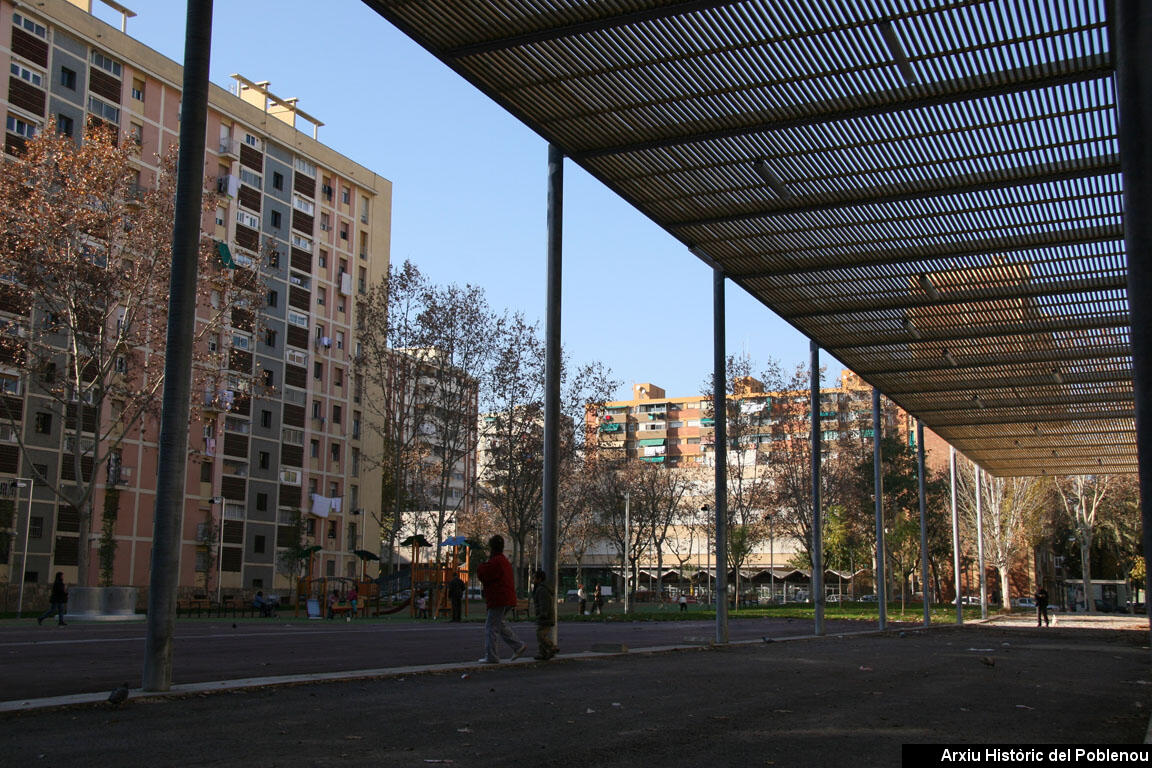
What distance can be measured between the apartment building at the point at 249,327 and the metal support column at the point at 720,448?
94.1ft

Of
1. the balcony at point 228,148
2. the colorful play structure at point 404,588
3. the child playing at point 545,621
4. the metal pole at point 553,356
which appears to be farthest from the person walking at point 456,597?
the balcony at point 228,148

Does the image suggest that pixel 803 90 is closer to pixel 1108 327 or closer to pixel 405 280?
pixel 1108 327

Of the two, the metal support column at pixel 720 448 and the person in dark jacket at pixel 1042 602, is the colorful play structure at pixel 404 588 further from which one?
the person in dark jacket at pixel 1042 602

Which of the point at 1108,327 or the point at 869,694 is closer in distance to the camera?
the point at 869,694

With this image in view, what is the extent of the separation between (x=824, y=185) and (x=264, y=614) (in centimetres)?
3292

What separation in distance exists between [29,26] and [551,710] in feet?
168

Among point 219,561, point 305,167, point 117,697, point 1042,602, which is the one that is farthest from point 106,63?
point 117,697

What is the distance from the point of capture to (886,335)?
24.1 m

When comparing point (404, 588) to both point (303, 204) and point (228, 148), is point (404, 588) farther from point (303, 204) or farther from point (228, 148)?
point (303, 204)

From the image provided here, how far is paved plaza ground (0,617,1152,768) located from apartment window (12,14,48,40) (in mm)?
42210

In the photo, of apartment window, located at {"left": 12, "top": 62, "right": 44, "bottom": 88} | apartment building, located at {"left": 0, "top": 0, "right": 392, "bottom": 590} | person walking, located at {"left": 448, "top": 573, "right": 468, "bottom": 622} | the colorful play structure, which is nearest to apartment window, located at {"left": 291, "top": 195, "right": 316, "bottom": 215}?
apartment building, located at {"left": 0, "top": 0, "right": 392, "bottom": 590}

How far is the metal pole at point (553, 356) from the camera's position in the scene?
48.9ft

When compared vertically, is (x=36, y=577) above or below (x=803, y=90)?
below

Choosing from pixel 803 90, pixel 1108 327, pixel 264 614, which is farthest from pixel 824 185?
pixel 264 614
